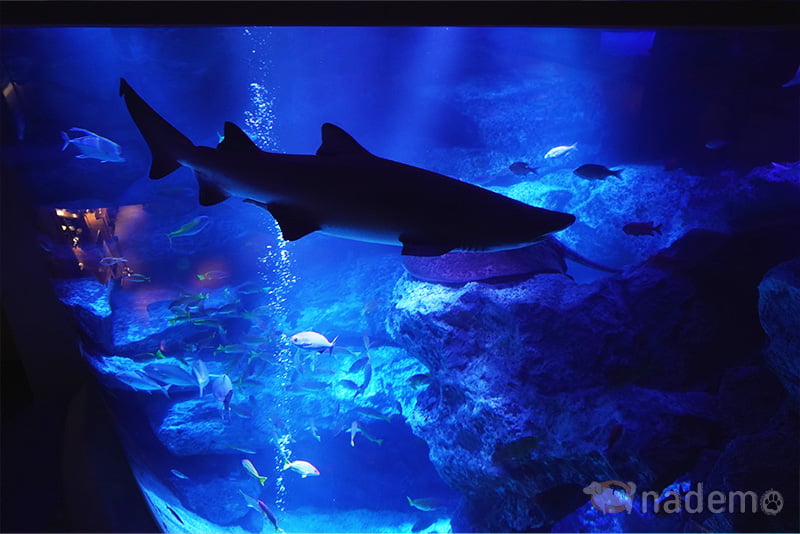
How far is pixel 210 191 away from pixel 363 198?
723 mm

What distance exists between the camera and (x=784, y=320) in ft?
7.39

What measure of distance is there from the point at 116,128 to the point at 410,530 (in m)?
11.0

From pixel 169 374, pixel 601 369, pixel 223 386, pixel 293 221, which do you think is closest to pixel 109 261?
pixel 169 374

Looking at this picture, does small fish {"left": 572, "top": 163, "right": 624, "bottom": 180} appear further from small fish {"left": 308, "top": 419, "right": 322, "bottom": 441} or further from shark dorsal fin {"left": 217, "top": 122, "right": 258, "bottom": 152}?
small fish {"left": 308, "top": 419, "right": 322, "bottom": 441}

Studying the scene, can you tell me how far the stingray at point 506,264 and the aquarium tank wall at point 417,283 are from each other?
0.03 metres

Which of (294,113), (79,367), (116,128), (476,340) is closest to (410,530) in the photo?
(476,340)

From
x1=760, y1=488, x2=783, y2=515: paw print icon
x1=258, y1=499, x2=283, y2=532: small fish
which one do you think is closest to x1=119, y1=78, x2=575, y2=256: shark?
x1=760, y1=488, x2=783, y2=515: paw print icon

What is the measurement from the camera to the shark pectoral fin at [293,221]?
58.9 inches

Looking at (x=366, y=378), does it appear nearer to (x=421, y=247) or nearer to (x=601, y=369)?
(x=601, y=369)

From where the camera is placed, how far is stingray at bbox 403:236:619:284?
10.6 ft

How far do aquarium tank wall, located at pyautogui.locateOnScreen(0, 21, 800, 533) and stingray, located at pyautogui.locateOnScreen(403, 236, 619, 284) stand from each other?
0.11 ft

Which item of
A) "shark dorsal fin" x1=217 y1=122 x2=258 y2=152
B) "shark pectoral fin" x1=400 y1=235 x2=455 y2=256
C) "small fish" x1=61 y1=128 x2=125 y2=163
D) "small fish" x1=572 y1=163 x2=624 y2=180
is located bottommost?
"shark pectoral fin" x1=400 y1=235 x2=455 y2=256

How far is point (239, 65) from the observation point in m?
11.7

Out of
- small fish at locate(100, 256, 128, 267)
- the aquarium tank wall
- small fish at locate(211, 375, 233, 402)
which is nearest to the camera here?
the aquarium tank wall
